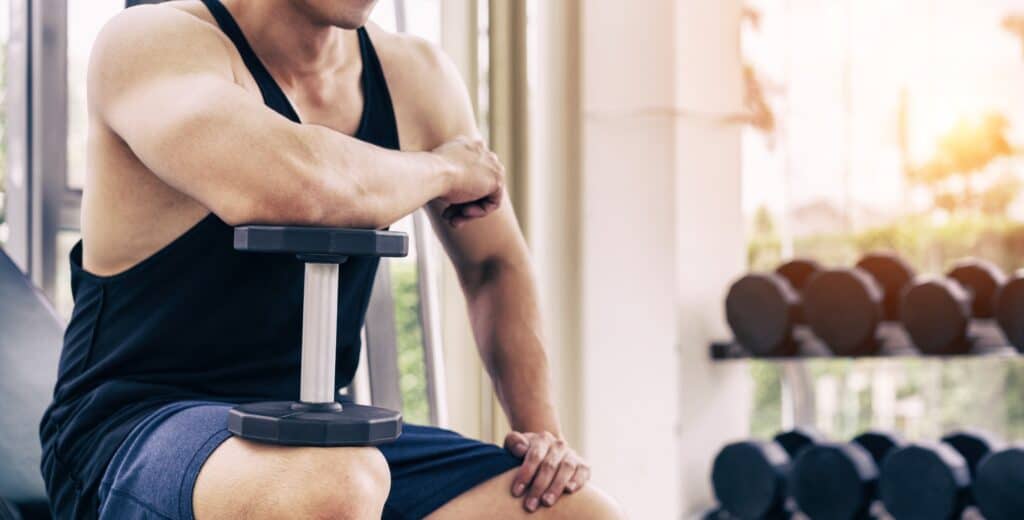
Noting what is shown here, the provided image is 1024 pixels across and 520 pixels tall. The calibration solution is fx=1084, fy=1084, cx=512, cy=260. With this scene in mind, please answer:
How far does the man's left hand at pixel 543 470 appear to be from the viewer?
1261mm

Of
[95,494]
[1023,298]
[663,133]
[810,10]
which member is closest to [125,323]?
[95,494]

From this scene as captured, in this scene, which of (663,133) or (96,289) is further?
(663,133)

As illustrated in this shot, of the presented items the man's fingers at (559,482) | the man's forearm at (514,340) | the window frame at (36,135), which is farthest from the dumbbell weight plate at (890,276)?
the window frame at (36,135)

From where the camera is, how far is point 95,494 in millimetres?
1128

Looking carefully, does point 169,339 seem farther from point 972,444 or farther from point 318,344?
point 972,444

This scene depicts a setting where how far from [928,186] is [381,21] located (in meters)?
2.86

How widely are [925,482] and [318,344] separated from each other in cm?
166

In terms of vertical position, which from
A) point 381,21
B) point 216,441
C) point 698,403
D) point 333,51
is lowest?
point 698,403

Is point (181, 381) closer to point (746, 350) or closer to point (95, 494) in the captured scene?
point (95, 494)

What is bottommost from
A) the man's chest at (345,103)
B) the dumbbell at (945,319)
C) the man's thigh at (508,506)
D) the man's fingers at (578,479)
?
the man's thigh at (508,506)

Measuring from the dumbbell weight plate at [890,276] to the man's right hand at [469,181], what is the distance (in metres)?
1.52

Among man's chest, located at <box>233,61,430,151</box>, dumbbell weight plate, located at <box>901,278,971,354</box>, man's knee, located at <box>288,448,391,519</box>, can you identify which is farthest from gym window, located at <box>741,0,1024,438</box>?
man's knee, located at <box>288,448,391,519</box>

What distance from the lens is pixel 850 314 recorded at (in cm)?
240

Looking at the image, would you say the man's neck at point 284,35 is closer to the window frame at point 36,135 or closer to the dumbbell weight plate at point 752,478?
the window frame at point 36,135
